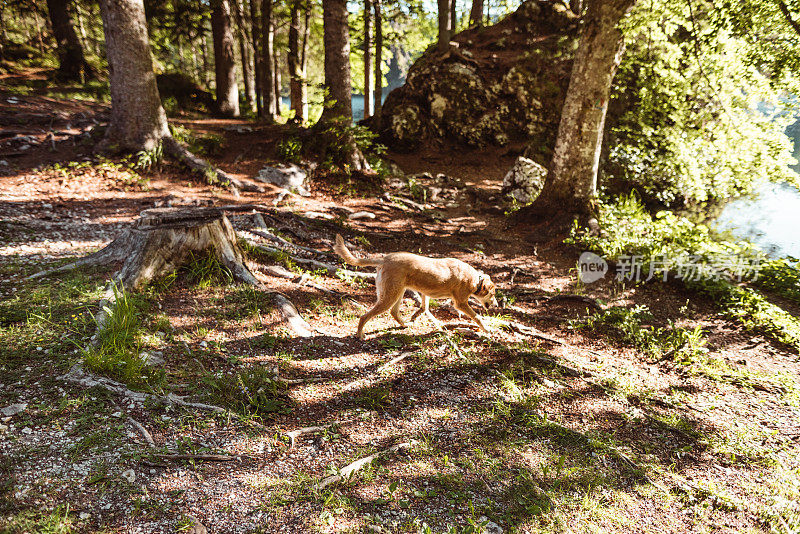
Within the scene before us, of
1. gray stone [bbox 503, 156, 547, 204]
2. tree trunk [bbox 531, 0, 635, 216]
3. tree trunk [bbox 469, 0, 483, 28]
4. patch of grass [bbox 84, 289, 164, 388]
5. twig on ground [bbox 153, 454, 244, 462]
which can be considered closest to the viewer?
twig on ground [bbox 153, 454, 244, 462]

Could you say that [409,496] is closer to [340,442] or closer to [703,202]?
[340,442]

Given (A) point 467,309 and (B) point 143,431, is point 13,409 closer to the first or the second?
(B) point 143,431

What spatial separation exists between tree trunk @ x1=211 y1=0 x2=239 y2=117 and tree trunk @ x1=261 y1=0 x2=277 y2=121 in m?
1.38

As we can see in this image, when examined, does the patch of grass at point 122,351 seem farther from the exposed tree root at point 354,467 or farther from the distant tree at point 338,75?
the distant tree at point 338,75

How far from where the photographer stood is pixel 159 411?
3361 mm

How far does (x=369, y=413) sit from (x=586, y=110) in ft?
29.1

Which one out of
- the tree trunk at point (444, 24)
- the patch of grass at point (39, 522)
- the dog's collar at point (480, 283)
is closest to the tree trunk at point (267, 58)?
the tree trunk at point (444, 24)

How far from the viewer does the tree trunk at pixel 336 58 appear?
11.5 meters

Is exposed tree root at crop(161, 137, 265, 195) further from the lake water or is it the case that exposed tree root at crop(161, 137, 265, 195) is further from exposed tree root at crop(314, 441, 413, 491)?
the lake water

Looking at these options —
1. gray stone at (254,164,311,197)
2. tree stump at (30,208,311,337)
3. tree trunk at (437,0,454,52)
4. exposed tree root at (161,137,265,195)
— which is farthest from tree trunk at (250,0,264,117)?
tree stump at (30,208,311,337)

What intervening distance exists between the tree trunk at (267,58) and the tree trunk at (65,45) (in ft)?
28.6

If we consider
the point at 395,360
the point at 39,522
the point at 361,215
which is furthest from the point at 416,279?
the point at 361,215

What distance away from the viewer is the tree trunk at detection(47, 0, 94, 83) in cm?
1878

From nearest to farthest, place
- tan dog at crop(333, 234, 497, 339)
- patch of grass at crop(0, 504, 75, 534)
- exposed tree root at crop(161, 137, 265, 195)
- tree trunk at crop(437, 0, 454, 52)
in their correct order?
patch of grass at crop(0, 504, 75, 534) → tan dog at crop(333, 234, 497, 339) → exposed tree root at crop(161, 137, 265, 195) → tree trunk at crop(437, 0, 454, 52)
